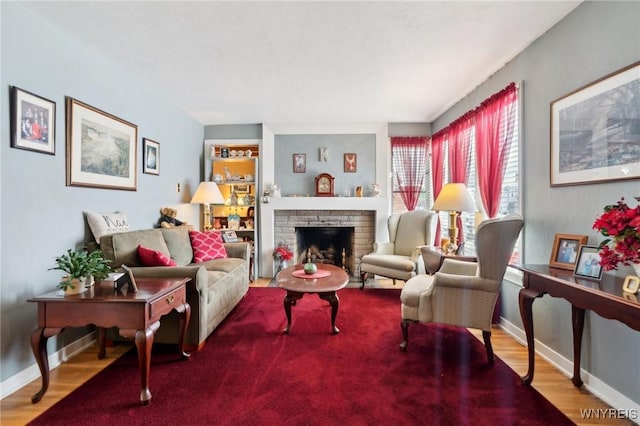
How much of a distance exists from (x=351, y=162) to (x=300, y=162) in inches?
34.9

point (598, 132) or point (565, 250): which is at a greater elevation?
point (598, 132)

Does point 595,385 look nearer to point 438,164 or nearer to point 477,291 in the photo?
point 477,291

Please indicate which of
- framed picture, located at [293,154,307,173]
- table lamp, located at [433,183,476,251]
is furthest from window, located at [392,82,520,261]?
framed picture, located at [293,154,307,173]

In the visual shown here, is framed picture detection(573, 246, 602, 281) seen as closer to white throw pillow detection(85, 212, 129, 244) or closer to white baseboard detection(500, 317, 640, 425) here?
white baseboard detection(500, 317, 640, 425)

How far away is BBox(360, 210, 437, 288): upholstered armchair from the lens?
12.2ft

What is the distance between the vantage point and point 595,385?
1.85m

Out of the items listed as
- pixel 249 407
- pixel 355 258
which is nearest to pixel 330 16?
pixel 249 407

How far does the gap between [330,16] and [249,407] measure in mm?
2733

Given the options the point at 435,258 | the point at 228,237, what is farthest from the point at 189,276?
the point at 435,258

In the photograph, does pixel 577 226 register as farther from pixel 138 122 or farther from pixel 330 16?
pixel 138 122

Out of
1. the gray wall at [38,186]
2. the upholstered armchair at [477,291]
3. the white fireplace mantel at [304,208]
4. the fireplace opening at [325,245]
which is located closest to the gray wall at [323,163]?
the white fireplace mantel at [304,208]

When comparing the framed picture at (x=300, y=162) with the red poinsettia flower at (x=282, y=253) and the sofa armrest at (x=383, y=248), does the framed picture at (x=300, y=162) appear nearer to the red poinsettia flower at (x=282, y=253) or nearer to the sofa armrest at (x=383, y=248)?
the red poinsettia flower at (x=282, y=253)

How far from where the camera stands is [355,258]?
4781mm

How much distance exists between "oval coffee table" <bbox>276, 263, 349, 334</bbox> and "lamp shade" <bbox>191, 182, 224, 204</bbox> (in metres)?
1.88
